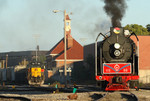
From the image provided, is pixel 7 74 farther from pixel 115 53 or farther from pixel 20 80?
pixel 115 53

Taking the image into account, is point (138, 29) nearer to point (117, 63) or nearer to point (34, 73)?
point (34, 73)

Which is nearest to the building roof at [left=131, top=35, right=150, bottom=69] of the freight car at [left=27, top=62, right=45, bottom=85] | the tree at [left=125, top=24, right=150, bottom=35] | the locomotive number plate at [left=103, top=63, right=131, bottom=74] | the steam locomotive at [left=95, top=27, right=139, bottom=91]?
the freight car at [left=27, top=62, right=45, bottom=85]

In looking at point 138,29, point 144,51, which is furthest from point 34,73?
point 138,29

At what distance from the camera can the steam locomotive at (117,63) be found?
2044cm

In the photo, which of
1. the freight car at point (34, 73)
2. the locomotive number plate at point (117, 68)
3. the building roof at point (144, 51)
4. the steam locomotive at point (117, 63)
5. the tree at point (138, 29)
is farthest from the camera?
the tree at point (138, 29)

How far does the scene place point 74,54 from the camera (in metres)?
87.9

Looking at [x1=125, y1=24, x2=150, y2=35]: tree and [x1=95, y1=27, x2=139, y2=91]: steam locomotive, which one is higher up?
[x1=125, y1=24, x2=150, y2=35]: tree

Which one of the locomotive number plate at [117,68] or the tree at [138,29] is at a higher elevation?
the tree at [138,29]

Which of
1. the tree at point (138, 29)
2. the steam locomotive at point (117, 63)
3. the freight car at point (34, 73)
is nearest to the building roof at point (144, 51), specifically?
the freight car at point (34, 73)

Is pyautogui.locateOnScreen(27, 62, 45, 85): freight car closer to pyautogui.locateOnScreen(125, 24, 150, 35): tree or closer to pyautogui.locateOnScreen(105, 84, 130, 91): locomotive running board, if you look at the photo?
pyautogui.locateOnScreen(105, 84, 130, 91): locomotive running board

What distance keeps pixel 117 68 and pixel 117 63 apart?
0.30m

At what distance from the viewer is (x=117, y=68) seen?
67.6 ft

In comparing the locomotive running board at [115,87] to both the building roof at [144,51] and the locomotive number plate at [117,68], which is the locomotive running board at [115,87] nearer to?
the locomotive number plate at [117,68]

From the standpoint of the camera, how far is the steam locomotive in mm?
20438
